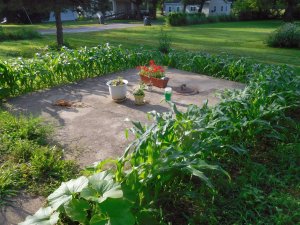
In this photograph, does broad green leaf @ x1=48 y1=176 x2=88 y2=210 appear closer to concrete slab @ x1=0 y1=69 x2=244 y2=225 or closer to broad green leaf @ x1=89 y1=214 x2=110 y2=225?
broad green leaf @ x1=89 y1=214 x2=110 y2=225

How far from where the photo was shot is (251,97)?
14.4 ft

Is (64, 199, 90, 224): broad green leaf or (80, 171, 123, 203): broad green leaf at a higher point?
(80, 171, 123, 203): broad green leaf

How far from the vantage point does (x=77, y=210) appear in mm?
2184

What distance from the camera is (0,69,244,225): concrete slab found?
147 inches

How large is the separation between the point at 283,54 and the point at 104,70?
8.09m

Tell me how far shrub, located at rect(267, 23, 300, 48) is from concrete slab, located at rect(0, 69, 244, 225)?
8.48 metres

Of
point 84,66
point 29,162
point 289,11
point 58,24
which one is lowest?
point 29,162

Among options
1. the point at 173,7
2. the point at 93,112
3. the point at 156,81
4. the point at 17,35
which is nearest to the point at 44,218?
the point at 93,112

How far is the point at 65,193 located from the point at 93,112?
115 inches

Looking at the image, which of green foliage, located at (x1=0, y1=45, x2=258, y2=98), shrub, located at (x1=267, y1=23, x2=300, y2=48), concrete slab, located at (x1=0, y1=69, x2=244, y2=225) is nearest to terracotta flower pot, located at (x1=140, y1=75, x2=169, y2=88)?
concrete slab, located at (x1=0, y1=69, x2=244, y2=225)

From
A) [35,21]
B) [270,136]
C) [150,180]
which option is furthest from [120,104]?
[35,21]

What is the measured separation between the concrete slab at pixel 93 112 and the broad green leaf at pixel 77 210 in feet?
2.70

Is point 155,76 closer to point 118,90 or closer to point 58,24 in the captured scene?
point 118,90

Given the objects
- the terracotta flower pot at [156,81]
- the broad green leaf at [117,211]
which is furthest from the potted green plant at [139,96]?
the broad green leaf at [117,211]
